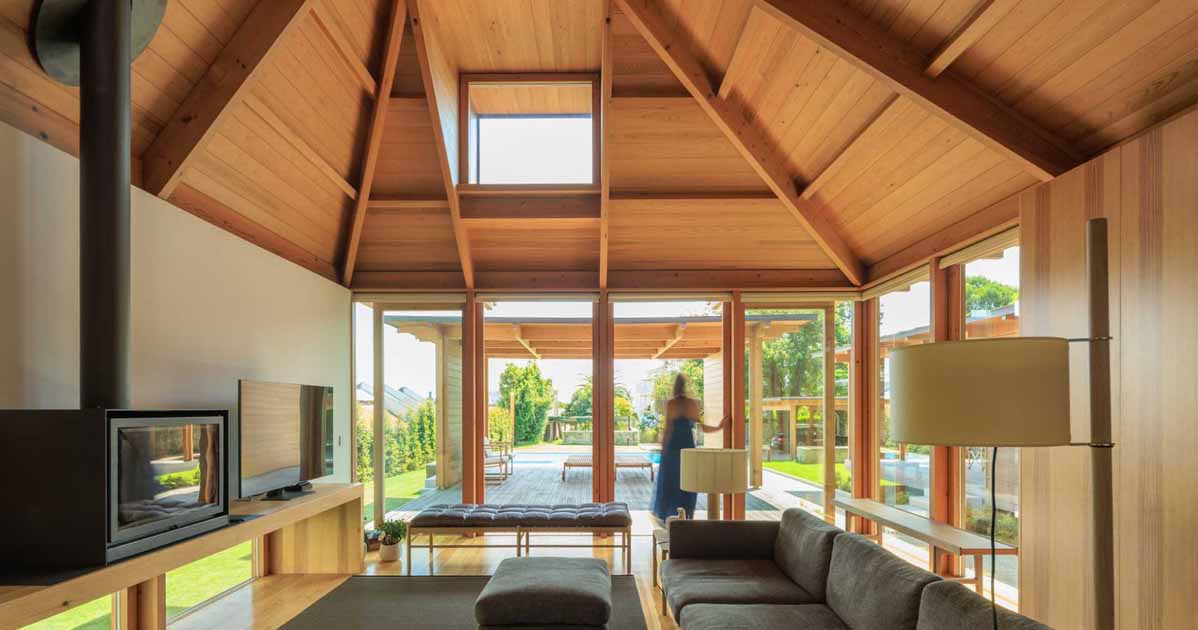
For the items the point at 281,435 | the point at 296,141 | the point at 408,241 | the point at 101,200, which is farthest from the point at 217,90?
the point at 408,241

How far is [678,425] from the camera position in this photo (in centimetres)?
681

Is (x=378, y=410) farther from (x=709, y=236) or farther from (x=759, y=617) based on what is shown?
(x=759, y=617)

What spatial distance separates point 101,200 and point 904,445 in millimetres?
5453

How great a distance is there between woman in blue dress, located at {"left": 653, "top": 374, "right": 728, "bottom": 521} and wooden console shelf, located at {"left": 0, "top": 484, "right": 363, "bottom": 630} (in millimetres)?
2704

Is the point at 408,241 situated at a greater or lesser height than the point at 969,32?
lesser

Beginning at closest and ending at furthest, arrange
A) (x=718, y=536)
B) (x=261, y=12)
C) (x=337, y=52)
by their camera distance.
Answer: (x=261, y=12) → (x=718, y=536) → (x=337, y=52)

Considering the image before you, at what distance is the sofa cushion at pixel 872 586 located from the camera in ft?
8.84

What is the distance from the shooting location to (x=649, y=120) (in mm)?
5699

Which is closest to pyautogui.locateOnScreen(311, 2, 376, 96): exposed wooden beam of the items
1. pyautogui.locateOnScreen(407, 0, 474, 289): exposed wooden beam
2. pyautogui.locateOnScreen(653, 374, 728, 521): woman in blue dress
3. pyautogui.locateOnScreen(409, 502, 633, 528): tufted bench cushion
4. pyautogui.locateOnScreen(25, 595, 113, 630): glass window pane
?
pyautogui.locateOnScreen(407, 0, 474, 289): exposed wooden beam

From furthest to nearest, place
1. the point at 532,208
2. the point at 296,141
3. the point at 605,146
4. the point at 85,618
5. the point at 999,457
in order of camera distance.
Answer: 1. the point at 532,208
2. the point at 605,146
3. the point at 296,141
4. the point at 999,457
5. the point at 85,618

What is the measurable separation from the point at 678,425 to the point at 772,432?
914 mm

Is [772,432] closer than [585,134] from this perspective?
No

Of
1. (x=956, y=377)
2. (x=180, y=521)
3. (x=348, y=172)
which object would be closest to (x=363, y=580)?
(x=180, y=521)

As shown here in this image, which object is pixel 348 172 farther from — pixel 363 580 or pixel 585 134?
pixel 363 580
